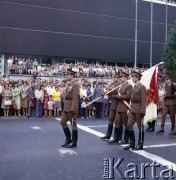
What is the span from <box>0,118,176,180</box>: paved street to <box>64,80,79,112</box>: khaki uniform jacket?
1.02m

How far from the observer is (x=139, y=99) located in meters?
10.3

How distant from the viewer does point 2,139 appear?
11438 millimetres

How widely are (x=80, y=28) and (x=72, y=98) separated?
27.6 metres

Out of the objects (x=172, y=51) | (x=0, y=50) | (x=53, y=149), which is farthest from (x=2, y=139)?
(x=0, y=50)

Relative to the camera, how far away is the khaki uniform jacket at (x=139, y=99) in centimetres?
1021

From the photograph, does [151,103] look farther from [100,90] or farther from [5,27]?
[5,27]

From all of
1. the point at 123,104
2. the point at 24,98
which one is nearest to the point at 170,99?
the point at 123,104

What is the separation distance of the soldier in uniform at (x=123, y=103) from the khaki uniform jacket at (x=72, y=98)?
1.27 m

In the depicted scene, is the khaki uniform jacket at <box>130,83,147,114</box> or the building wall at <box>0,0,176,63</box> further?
the building wall at <box>0,0,176,63</box>

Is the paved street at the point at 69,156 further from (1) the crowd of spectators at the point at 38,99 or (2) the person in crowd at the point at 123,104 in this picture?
(1) the crowd of spectators at the point at 38,99

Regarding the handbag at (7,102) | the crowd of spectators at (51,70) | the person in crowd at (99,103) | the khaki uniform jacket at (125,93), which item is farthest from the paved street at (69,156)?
the crowd of spectators at (51,70)

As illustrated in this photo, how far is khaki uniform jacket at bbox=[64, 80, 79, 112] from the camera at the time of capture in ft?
33.7

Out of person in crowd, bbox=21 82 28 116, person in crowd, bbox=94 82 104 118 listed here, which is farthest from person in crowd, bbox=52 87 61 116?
person in crowd, bbox=94 82 104 118

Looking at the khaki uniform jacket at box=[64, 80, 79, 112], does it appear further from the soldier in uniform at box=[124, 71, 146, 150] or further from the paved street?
the soldier in uniform at box=[124, 71, 146, 150]
